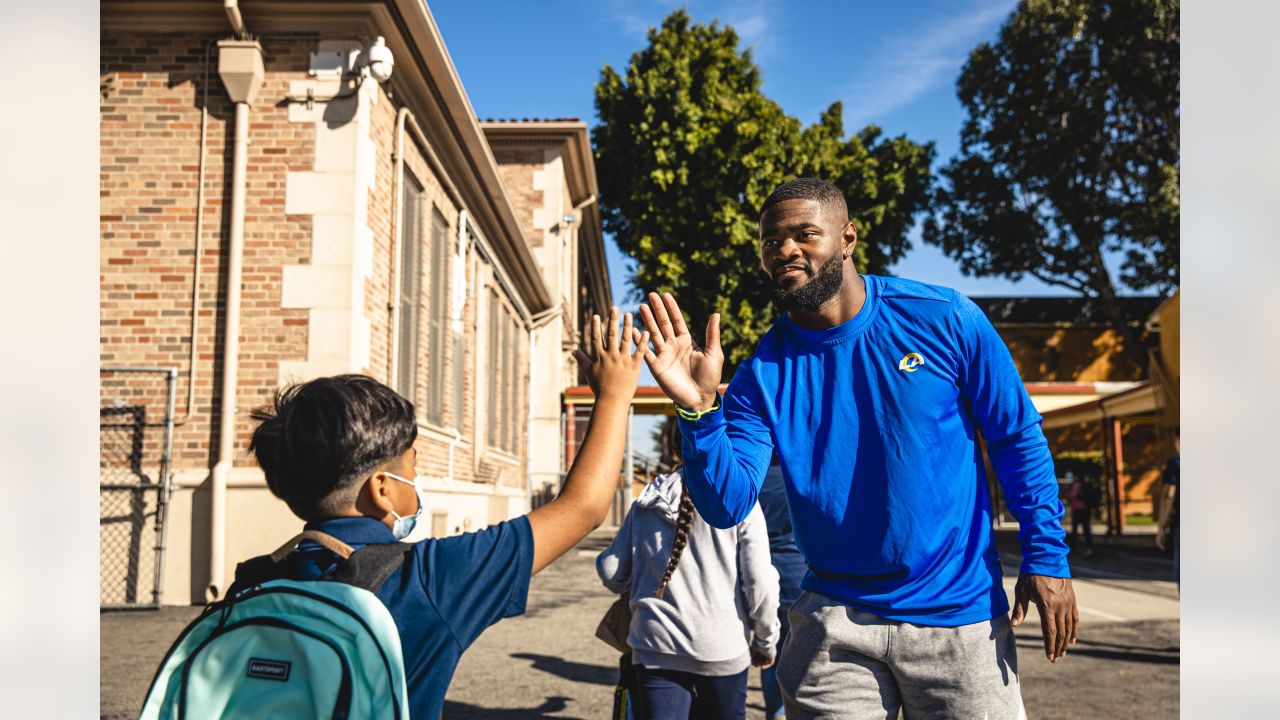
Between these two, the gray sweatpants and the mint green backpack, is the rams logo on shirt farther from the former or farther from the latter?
the mint green backpack

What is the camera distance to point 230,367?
8656 mm

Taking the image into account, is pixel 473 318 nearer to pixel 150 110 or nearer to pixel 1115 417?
pixel 150 110

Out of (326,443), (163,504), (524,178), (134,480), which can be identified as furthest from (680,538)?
(524,178)

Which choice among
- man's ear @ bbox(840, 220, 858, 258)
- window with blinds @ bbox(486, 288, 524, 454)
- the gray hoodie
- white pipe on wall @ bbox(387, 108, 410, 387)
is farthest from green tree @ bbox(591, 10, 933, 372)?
man's ear @ bbox(840, 220, 858, 258)

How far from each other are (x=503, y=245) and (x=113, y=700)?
503 inches

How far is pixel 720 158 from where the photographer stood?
2514cm

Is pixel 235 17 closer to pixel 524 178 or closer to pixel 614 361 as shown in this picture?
pixel 614 361

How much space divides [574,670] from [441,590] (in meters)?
5.41

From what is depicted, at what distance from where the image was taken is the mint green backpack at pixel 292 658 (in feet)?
5.57

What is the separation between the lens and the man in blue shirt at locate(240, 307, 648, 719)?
185 cm

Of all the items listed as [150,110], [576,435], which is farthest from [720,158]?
[150,110]

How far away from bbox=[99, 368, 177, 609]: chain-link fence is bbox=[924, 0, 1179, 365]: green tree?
26604mm

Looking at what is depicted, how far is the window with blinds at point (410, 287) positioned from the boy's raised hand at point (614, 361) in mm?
8670

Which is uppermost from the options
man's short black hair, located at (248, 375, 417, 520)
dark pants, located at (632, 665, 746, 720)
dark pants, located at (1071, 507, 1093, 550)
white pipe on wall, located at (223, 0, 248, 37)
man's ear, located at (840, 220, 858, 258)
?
white pipe on wall, located at (223, 0, 248, 37)
